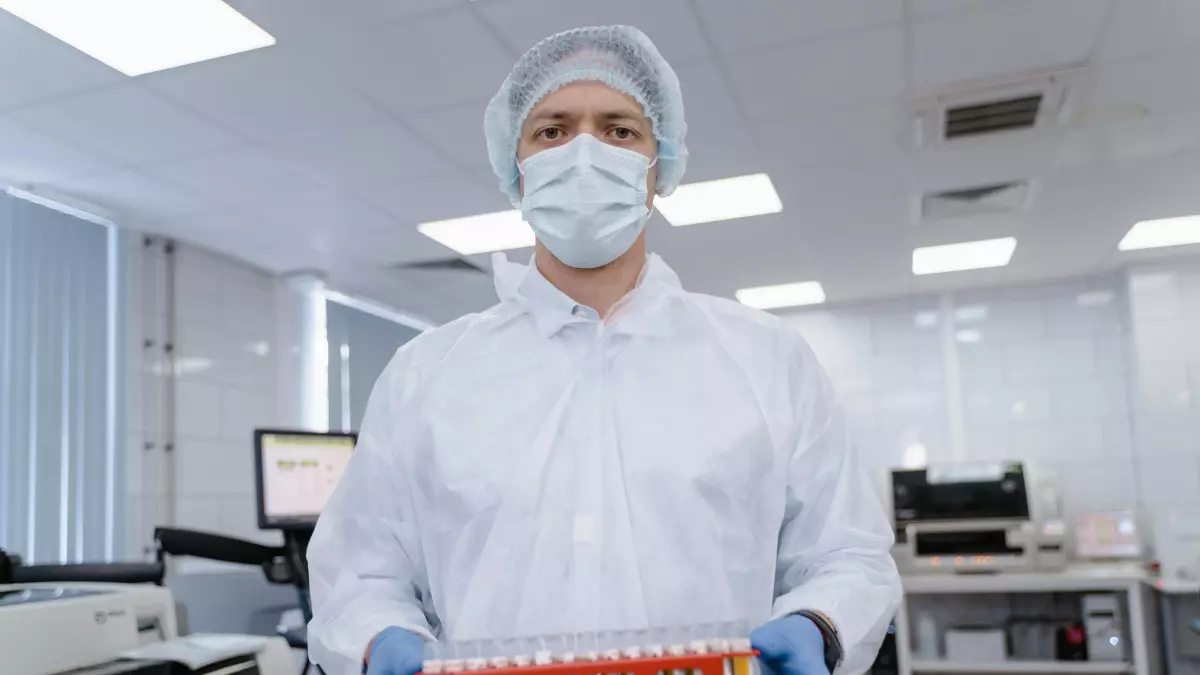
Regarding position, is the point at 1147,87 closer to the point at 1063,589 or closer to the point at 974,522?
the point at 974,522

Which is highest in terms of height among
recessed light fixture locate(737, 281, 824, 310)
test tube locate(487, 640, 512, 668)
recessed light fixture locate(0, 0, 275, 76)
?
recessed light fixture locate(0, 0, 275, 76)

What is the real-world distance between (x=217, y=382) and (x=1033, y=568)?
396 centimetres

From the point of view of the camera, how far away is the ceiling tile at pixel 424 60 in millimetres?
2385

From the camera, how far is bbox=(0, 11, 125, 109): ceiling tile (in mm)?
2361

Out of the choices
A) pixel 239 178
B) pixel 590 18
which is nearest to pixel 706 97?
pixel 590 18

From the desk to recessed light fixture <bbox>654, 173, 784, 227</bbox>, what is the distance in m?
1.99

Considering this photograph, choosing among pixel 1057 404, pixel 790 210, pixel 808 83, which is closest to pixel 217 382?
pixel 790 210

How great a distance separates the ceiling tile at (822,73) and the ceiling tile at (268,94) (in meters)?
1.13

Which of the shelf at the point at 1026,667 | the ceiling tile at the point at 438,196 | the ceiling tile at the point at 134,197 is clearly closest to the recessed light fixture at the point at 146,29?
the ceiling tile at the point at 134,197

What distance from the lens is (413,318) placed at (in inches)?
235

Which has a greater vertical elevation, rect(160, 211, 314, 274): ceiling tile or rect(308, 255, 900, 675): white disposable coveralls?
rect(160, 211, 314, 274): ceiling tile

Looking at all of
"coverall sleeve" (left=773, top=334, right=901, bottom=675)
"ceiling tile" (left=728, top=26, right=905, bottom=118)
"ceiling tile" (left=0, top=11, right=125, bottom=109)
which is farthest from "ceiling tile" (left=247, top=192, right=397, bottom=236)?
"coverall sleeve" (left=773, top=334, right=901, bottom=675)

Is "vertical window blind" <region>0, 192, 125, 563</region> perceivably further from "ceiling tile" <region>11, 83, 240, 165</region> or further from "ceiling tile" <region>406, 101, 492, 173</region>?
"ceiling tile" <region>406, 101, 492, 173</region>

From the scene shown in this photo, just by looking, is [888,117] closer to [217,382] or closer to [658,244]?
[658,244]
